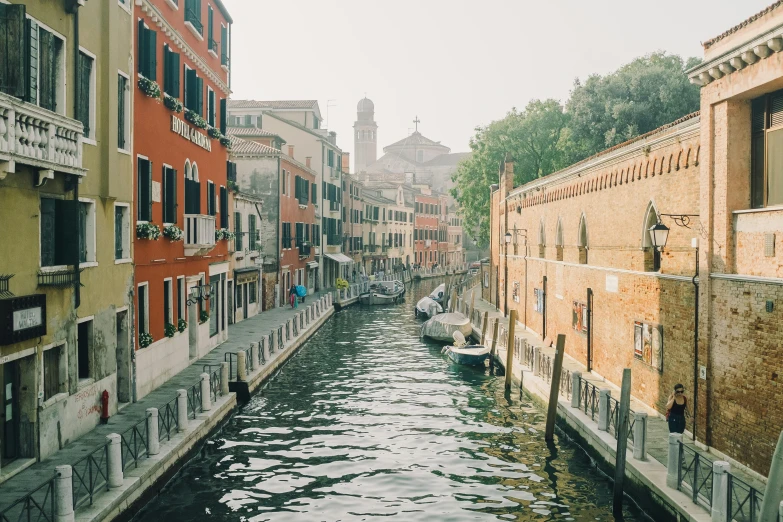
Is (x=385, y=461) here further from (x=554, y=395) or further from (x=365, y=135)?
(x=365, y=135)

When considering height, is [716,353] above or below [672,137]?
below

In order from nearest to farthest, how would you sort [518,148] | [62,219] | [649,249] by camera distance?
[62,219] → [649,249] → [518,148]

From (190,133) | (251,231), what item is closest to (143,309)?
(190,133)


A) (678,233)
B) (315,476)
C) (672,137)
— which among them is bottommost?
(315,476)

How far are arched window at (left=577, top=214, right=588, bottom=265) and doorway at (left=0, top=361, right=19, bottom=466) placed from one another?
16.2m

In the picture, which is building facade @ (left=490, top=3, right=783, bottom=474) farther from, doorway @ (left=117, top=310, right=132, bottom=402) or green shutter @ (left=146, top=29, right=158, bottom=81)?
green shutter @ (left=146, top=29, right=158, bottom=81)

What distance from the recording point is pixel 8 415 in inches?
452

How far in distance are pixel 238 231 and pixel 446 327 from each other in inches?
394

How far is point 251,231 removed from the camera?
3559 centimetres

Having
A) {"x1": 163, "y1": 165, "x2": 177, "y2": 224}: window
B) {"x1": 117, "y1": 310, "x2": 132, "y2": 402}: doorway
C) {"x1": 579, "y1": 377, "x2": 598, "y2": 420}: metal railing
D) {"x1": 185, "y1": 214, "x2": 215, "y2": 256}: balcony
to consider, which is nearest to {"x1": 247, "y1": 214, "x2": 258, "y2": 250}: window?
{"x1": 185, "y1": 214, "x2": 215, "y2": 256}: balcony

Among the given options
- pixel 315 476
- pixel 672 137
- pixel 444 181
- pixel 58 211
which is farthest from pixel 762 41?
pixel 444 181

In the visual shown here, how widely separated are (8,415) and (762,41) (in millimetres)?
12501

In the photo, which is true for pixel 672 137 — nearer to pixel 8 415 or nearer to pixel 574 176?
pixel 574 176

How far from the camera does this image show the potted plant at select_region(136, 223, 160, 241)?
56.4 feet
